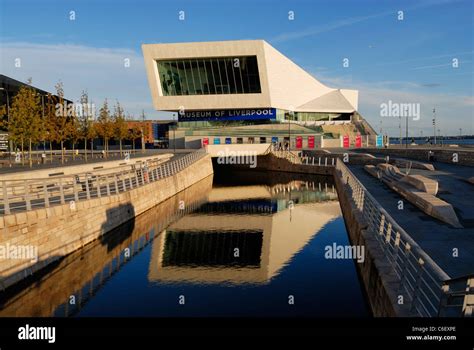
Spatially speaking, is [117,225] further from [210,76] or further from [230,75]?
[210,76]

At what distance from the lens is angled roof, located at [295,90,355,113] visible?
284 feet

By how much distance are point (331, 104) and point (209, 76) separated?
35183mm

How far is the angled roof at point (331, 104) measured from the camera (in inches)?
3410

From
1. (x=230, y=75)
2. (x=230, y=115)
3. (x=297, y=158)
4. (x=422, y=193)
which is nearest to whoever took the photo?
(x=422, y=193)

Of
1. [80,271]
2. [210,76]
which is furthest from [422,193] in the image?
[210,76]

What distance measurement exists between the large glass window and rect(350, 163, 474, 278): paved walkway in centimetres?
4502

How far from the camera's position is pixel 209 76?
216 feet

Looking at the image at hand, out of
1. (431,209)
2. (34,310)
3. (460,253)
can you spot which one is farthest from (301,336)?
(431,209)

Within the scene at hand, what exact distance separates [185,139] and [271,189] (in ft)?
93.9

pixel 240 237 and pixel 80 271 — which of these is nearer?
pixel 80 271

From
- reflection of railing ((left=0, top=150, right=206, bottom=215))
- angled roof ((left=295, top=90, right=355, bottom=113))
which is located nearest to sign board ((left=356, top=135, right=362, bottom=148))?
angled roof ((left=295, top=90, right=355, bottom=113))

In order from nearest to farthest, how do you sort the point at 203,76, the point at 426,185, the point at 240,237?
the point at 426,185 < the point at 240,237 < the point at 203,76

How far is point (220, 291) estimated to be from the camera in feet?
45.8

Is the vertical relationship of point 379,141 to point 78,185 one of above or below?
above
